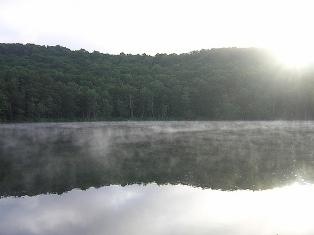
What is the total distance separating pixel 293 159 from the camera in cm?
4469

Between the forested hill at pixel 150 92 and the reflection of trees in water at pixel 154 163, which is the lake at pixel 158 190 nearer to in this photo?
the reflection of trees in water at pixel 154 163

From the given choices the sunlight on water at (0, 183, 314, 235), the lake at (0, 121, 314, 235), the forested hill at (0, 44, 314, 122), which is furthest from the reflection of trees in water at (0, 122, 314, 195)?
the forested hill at (0, 44, 314, 122)

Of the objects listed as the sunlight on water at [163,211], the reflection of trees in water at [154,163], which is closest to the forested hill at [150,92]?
the reflection of trees in water at [154,163]

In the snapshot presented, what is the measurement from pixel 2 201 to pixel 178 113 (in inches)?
4322

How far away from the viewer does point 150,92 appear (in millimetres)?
135250

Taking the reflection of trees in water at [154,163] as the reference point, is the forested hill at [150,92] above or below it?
above

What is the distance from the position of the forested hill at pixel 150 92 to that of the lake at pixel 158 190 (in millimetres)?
69524

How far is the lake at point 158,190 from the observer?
21.5 m

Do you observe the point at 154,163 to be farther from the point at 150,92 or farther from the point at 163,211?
the point at 150,92

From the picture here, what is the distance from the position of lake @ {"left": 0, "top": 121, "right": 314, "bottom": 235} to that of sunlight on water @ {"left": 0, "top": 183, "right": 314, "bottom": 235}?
48 millimetres

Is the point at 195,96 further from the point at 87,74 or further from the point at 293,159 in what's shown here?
the point at 293,159

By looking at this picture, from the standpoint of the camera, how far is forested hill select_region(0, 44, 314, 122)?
4806 inches

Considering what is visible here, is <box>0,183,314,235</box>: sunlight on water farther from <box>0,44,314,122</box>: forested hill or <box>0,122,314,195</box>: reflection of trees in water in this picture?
<box>0,44,314,122</box>: forested hill

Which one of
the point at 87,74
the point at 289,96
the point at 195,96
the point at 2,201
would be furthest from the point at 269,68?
the point at 2,201
